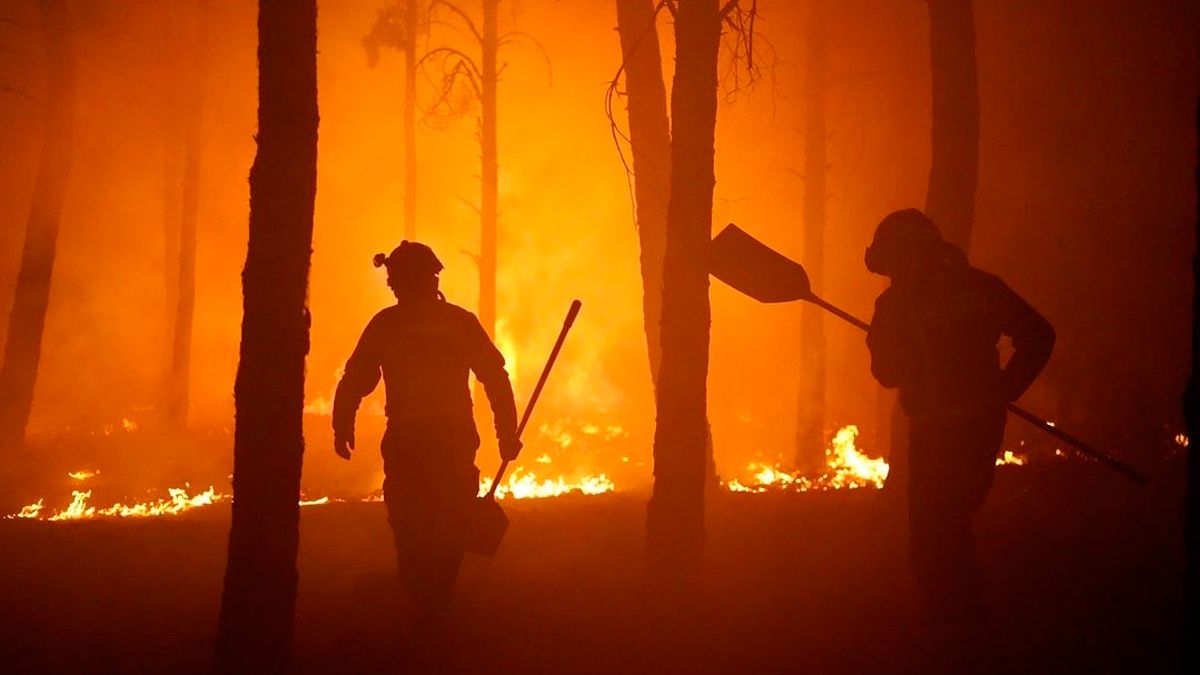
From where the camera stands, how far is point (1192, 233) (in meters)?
15.3

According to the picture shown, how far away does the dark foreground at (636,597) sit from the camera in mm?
4691

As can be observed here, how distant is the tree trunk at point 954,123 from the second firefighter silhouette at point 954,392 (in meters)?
4.14

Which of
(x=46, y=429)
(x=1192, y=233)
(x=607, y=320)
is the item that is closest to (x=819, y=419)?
(x=1192, y=233)

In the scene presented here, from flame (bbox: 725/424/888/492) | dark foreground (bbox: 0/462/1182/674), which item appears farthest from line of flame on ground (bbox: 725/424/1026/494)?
dark foreground (bbox: 0/462/1182/674)

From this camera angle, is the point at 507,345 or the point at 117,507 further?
the point at 507,345

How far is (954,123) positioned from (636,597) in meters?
6.24

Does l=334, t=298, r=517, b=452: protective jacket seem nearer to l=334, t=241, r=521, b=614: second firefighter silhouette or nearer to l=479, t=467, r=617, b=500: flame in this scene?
l=334, t=241, r=521, b=614: second firefighter silhouette

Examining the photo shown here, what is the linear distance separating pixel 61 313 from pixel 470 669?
2403 centimetres

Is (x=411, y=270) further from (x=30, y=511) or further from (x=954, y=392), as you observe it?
(x=30, y=511)

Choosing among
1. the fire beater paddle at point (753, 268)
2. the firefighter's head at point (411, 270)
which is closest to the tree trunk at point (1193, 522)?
the fire beater paddle at point (753, 268)

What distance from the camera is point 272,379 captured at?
14.1ft

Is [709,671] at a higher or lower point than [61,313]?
lower

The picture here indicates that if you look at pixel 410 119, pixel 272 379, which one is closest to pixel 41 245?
pixel 410 119

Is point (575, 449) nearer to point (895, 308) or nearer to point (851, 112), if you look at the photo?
point (851, 112)
